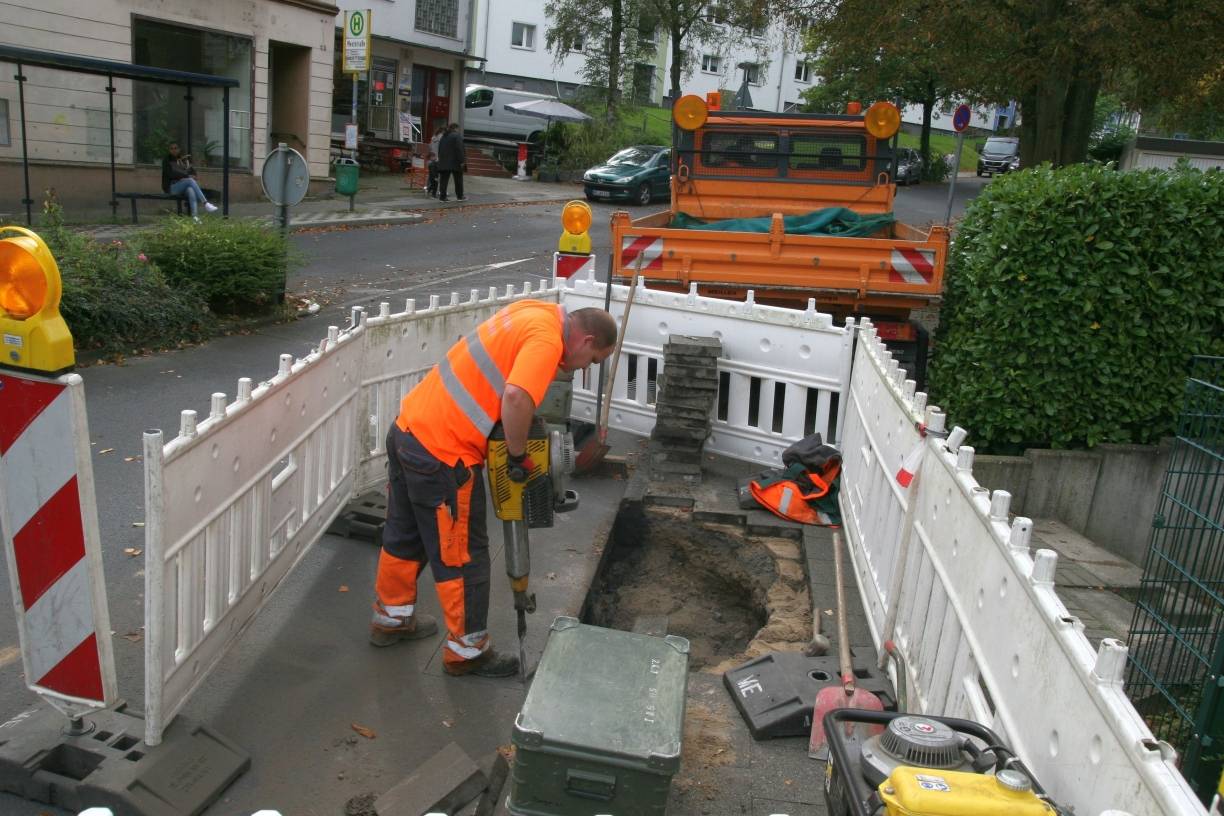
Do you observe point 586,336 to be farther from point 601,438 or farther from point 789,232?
point 789,232

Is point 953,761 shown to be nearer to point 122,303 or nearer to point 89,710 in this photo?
point 89,710

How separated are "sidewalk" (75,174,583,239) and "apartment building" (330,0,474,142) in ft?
10.5

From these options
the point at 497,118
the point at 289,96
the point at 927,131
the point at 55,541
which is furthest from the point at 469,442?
the point at 927,131

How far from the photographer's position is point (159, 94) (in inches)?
774

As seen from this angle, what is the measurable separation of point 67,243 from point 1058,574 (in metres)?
8.93

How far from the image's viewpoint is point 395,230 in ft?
63.1

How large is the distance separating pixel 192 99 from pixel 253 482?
55.9ft

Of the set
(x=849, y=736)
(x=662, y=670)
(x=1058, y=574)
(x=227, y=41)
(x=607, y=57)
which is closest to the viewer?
(x=849, y=736)

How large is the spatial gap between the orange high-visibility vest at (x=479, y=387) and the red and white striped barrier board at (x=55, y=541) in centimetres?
136

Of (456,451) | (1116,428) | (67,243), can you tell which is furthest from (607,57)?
(456,451)

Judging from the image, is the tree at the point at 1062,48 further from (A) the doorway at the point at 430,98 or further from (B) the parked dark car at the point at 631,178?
(A) the doorway at the point at 430,98

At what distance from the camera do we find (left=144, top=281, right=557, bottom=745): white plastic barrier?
347 cm

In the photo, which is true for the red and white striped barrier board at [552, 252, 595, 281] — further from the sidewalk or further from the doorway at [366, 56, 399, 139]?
the doorway at [366, 56, 399, 139]

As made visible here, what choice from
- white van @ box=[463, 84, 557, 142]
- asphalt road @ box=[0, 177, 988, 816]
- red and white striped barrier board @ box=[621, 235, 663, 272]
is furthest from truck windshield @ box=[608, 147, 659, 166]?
red and white striped barrier board @ box=[621, 235, 663, 272]
